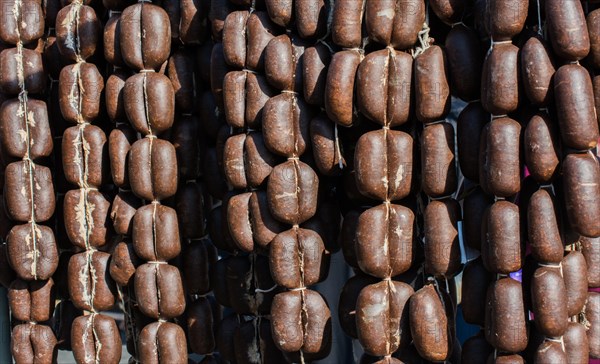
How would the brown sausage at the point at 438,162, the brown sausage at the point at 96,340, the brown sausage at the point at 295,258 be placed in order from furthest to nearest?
the brown sausage at the point at 96,340 < the brown sausage at the point at 295,258 < the brown sausage at the point at 438,162

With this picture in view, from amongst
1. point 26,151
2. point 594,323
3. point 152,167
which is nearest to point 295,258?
point 152,167

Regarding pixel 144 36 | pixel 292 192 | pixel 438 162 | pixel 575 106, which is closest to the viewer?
pixel 575 106

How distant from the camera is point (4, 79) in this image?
1771 millimetres

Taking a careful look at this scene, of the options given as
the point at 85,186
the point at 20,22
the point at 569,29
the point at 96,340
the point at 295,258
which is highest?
the point at 20,22

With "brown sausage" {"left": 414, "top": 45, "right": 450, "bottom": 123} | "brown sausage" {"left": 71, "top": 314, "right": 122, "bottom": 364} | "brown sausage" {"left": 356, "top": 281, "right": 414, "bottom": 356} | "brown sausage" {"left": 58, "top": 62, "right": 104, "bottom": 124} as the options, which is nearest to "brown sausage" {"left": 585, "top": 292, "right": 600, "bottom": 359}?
"brown sausage" {"left": 356, "top": 281, "right": 414, "bottom": 356}

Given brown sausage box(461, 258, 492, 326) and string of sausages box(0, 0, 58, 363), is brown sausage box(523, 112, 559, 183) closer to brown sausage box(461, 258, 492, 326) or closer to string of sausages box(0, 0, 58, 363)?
brown sausage box(461, 258, 492, 326)

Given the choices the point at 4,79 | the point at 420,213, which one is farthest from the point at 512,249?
the point at 4,79

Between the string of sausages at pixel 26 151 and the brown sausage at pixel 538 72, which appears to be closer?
the brown sausage at pixel 538 72

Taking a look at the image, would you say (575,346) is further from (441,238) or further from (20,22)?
(20,22)

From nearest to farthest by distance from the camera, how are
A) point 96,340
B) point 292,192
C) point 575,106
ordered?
point 575,106
point 292,192
point 96,340

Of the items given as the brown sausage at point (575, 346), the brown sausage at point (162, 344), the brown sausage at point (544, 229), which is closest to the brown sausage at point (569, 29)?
the brown sausage at point (544, 229)

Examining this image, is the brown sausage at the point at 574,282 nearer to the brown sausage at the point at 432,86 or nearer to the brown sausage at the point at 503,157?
the brown sausage at the point at 503,157

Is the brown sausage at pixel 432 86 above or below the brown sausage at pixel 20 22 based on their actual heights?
below

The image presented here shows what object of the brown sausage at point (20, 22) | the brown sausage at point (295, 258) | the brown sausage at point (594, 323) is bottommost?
the brown sausage at point (594, 323)
